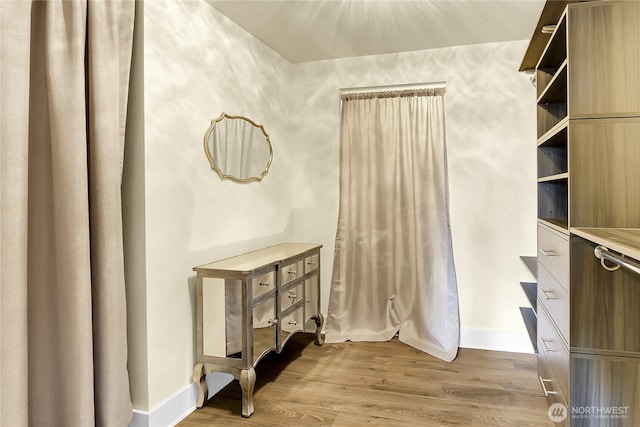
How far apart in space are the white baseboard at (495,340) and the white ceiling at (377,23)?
7.60 feet

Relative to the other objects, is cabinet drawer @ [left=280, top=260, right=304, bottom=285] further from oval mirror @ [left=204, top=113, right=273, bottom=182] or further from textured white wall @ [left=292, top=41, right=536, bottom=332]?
textured white wall @ [left=292, top=41, right=536, bottom=332]

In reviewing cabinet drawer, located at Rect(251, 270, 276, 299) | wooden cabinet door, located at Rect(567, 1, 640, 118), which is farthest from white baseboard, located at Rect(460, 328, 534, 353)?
wooden cabinet door, located at Rect(567, 1, 640, 118)

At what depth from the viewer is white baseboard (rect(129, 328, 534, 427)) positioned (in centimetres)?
228

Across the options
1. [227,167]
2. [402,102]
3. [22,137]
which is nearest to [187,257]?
[227,167]

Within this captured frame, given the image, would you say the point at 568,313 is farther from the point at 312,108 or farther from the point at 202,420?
the point at 312,108

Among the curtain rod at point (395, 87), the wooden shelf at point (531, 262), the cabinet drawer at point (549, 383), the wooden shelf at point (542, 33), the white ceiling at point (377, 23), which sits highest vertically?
the white ceiling at point (377, 23)

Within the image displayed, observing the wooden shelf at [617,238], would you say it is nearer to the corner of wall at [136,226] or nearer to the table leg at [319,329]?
the corner of wall at [136,226]

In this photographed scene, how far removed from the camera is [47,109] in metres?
1.84

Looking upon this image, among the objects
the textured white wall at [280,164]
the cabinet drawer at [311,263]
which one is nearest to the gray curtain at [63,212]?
the textured white wall at [280,164]

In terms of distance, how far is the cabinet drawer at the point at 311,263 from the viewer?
3340 millimetres

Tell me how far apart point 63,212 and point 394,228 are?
255 centimetres

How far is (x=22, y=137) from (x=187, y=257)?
1122 mm

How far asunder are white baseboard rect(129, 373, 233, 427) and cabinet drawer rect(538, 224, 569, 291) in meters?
2.06

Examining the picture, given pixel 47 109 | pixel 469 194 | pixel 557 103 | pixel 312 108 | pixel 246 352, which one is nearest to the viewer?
pixel 47 109
